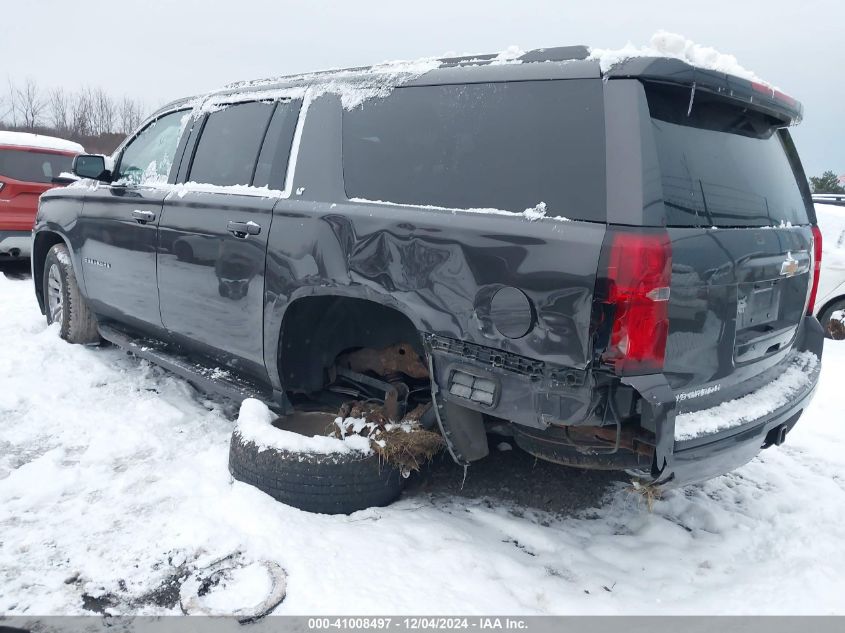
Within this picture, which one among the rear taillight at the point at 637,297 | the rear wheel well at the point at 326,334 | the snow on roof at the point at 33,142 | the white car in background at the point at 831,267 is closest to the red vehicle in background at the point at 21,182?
the snow on roof at the point at 33,142

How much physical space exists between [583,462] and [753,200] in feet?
4.33

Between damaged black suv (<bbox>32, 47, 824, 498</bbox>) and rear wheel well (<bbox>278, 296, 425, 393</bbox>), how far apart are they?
0.04ft

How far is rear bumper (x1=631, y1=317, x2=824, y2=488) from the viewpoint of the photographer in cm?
211

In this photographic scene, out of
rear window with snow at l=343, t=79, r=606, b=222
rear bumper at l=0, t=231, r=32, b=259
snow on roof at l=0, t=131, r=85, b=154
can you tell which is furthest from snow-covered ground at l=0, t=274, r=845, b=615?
snow on roof at l=0, t=131, r=85, b=154

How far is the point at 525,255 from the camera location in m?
2.21

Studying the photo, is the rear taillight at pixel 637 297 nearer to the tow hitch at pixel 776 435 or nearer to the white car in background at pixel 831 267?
the tow hitch at pixel 776 435

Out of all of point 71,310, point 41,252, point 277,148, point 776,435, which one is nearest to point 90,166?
point 71,310

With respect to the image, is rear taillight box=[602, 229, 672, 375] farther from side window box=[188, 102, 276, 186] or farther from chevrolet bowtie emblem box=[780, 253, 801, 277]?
side window box=[188, 102, 276, 186]

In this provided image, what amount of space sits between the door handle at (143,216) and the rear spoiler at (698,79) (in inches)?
112

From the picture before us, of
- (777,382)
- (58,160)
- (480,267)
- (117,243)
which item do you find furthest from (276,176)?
(58,160)

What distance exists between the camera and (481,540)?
9.02 ft

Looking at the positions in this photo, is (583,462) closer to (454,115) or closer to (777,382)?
(777,382)

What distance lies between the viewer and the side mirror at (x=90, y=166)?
4391mm

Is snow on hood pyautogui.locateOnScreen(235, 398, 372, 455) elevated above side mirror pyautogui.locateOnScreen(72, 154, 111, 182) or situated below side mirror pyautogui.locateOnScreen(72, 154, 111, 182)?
below
